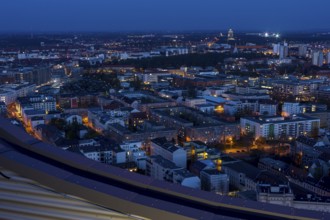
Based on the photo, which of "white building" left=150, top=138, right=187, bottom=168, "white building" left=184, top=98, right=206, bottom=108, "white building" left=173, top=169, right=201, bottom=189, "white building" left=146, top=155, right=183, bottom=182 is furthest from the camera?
"white building" left=184, top=98, right=206, bottom=108

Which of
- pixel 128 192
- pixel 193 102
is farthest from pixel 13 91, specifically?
pixel 128 192

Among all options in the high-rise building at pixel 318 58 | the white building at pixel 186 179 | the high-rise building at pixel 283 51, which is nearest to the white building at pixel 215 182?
the white building at pixel 186 179

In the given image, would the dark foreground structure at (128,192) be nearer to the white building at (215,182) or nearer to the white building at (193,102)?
the white building at (215,182)

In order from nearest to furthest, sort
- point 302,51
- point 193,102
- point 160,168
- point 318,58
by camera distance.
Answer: point 160,168, point 193,102, point 318,58, point 302,51

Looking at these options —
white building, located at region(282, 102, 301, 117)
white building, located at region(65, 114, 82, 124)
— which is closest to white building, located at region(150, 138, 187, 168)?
white building, located at region(65, 114, 82, 124)

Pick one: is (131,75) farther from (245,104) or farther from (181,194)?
(181,194)

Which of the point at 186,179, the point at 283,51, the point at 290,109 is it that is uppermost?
the point at 283,51

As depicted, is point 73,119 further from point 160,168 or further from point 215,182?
point 215,182

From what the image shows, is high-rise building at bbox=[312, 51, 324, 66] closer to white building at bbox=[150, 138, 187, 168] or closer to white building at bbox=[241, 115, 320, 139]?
white building at bbox=[241, 115, 320, 139]

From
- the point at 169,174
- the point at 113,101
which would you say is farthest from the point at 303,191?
the point at 113,101
